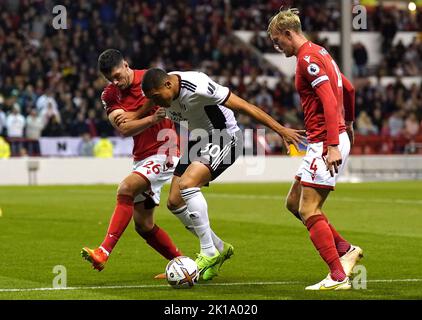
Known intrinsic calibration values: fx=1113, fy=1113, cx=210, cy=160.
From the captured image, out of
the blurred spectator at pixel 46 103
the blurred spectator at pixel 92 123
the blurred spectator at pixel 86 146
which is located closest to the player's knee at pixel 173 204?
the blurred spectator at pixel 86 146

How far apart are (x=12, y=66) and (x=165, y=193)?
33.6 feet

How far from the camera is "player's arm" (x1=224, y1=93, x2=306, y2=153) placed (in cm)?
944

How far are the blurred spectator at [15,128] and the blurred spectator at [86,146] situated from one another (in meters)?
1.74

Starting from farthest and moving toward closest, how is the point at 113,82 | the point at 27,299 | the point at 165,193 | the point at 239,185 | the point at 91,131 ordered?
the point at 91,131
the point at 239,185
the point at 165,193
the point at 113,82
the point at 27,299

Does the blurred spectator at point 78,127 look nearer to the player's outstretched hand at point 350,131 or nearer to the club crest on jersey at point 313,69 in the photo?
the player's outstretched hand at point 350,131

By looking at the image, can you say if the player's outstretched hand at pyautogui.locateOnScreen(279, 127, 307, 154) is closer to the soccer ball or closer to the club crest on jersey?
the club crest on jersey

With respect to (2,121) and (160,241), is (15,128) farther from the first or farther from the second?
(160,241)

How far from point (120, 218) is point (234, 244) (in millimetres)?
3994

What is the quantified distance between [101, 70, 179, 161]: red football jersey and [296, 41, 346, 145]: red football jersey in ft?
5.85

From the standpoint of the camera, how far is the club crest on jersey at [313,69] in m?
9.23

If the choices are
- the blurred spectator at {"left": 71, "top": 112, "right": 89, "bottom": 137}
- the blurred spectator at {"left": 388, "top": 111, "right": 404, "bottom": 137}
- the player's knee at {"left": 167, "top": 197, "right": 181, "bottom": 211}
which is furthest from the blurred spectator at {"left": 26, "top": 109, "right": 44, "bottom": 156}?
the player's knee at {"left": 167, "top": 197, "right": 181, "bottom": 211}

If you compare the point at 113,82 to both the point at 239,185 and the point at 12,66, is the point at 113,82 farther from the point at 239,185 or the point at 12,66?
the point at 12,66
